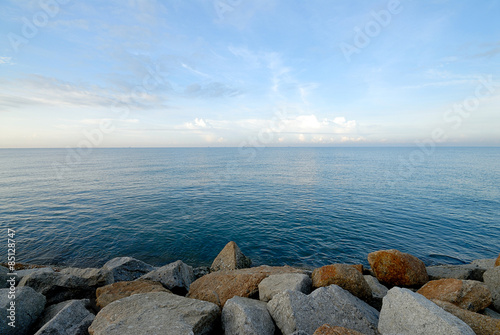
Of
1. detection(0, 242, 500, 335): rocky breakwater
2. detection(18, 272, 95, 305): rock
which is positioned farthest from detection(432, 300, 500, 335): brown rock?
detection(18, 272, 95, 305): rock

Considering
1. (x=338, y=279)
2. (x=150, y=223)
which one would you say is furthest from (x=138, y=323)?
(x=150, y=223)

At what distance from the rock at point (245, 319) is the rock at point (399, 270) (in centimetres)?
826

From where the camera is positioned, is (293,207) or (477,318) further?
(293,207)

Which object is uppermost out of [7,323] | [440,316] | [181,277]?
[440,316]

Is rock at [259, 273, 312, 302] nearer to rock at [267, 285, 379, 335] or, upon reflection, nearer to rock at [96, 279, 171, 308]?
rock at [267, 285, 379, 335]

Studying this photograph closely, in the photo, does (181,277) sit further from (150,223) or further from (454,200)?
(454,200)

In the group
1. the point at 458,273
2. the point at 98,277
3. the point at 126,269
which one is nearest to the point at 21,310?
the point at 98,277

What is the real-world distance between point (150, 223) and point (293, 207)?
19031 millimetres

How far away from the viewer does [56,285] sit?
10359 mm

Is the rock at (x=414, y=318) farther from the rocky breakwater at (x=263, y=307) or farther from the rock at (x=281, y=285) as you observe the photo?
the rock at (x=281, y=285)

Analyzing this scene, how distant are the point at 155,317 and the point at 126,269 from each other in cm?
867

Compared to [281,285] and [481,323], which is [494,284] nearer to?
[481,323]

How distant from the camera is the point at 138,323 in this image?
6383mm

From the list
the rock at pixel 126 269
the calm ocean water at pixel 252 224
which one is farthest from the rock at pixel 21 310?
the calm ocean water at pixel 252 224
